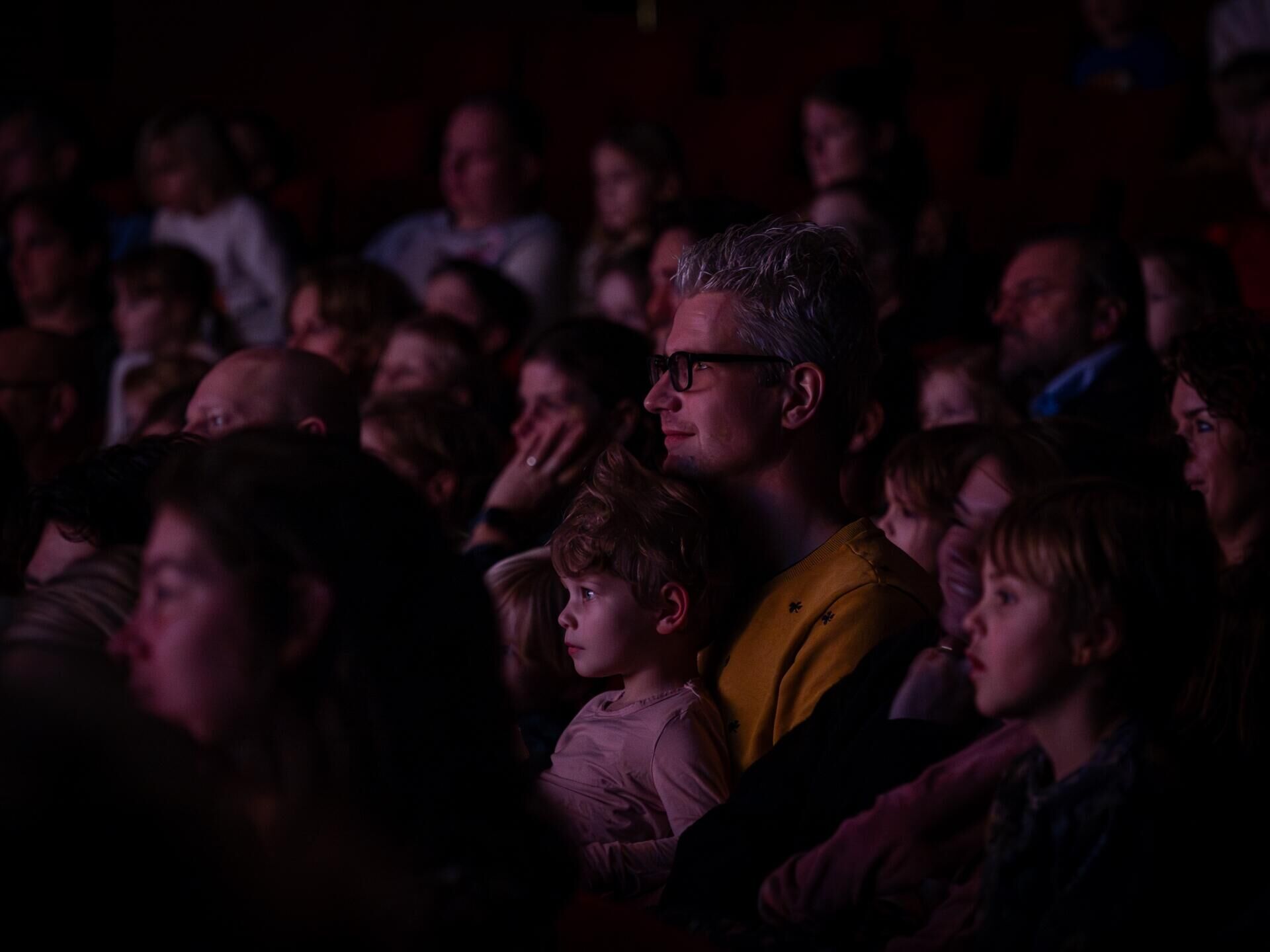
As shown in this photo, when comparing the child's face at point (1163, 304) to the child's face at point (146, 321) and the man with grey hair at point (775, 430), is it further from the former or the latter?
the child's face at point (146, 321)

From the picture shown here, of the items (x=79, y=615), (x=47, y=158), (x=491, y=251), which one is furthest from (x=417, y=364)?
(x=47, y=158)

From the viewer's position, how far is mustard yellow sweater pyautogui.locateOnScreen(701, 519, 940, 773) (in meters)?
1.77

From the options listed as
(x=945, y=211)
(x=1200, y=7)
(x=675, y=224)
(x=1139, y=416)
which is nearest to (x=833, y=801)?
(x=1139, y=416)

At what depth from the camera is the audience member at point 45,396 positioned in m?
3.45

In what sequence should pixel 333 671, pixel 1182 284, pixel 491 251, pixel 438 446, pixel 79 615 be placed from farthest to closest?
1. pixel 491 251
2. pixel 1182 284
3. pixel 438 446
4. pixel 79 615
5. pixel 333 671

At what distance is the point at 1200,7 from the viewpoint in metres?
6.00

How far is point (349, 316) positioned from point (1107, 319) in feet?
6.25

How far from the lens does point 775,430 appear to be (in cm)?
190

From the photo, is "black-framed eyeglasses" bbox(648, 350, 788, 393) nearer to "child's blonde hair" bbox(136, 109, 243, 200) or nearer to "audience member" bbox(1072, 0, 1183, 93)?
"child's blonde hair" bbox(136, 109, 243, 200)

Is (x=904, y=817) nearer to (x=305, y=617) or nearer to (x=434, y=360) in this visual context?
(x=305, y=617)

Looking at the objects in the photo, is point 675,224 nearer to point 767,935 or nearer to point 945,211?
point 945,211

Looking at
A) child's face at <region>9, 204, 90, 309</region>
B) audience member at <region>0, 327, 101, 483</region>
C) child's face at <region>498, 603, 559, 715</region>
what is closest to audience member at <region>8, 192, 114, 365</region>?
child's face at <region>9, 204, 90, 309</region>

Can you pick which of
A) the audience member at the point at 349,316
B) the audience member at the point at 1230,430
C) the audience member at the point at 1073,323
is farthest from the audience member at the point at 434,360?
the audience member at the point at 1230,430

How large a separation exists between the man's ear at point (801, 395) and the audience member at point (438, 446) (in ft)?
3.23
